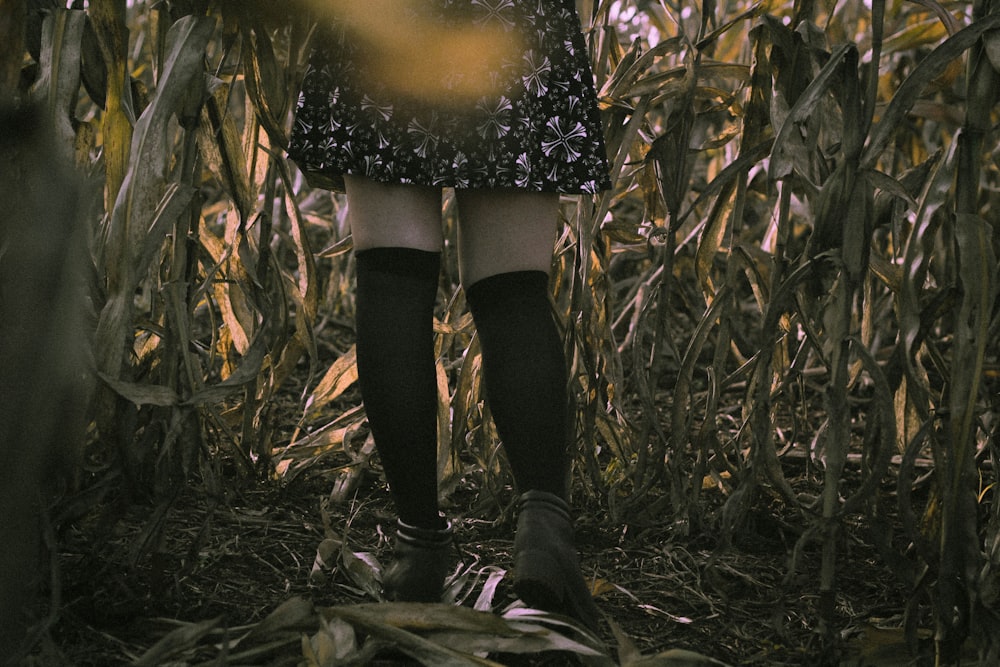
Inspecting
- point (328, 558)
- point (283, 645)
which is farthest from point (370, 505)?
point (283, 645)

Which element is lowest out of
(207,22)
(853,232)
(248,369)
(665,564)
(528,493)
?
(665,564)

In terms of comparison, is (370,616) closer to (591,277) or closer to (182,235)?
(182,235)

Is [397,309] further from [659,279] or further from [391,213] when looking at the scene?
[659,279]

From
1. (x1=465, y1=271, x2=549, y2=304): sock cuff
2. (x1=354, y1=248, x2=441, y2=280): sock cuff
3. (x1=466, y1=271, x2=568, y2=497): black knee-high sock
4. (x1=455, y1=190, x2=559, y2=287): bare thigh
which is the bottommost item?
(x1=466, y1=271, x2=568, y2=497): black knee-high sock

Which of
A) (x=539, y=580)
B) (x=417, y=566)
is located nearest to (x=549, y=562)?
(x=539, y=580)

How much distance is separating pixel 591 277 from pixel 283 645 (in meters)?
0.63

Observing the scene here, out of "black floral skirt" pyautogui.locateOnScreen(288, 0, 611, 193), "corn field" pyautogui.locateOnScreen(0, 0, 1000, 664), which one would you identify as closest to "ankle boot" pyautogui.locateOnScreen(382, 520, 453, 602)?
"corn field" pyautogui.locateOnScreen(0, 0, 1000, 664)

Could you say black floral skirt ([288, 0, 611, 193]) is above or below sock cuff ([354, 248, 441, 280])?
above

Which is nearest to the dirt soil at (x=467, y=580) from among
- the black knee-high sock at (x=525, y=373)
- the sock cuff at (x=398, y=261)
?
the black knee-high sock at (x=525, y=373)

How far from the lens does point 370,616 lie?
0.72 m

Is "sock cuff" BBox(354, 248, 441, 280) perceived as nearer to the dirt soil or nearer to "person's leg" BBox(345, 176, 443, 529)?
"person's leg" BBox(345, 176, 443, 529)

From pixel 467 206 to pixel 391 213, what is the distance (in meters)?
0.07

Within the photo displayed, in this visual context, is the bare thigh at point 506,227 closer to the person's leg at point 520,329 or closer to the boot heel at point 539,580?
the person's leg at point 520,329

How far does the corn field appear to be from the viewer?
74 cm
